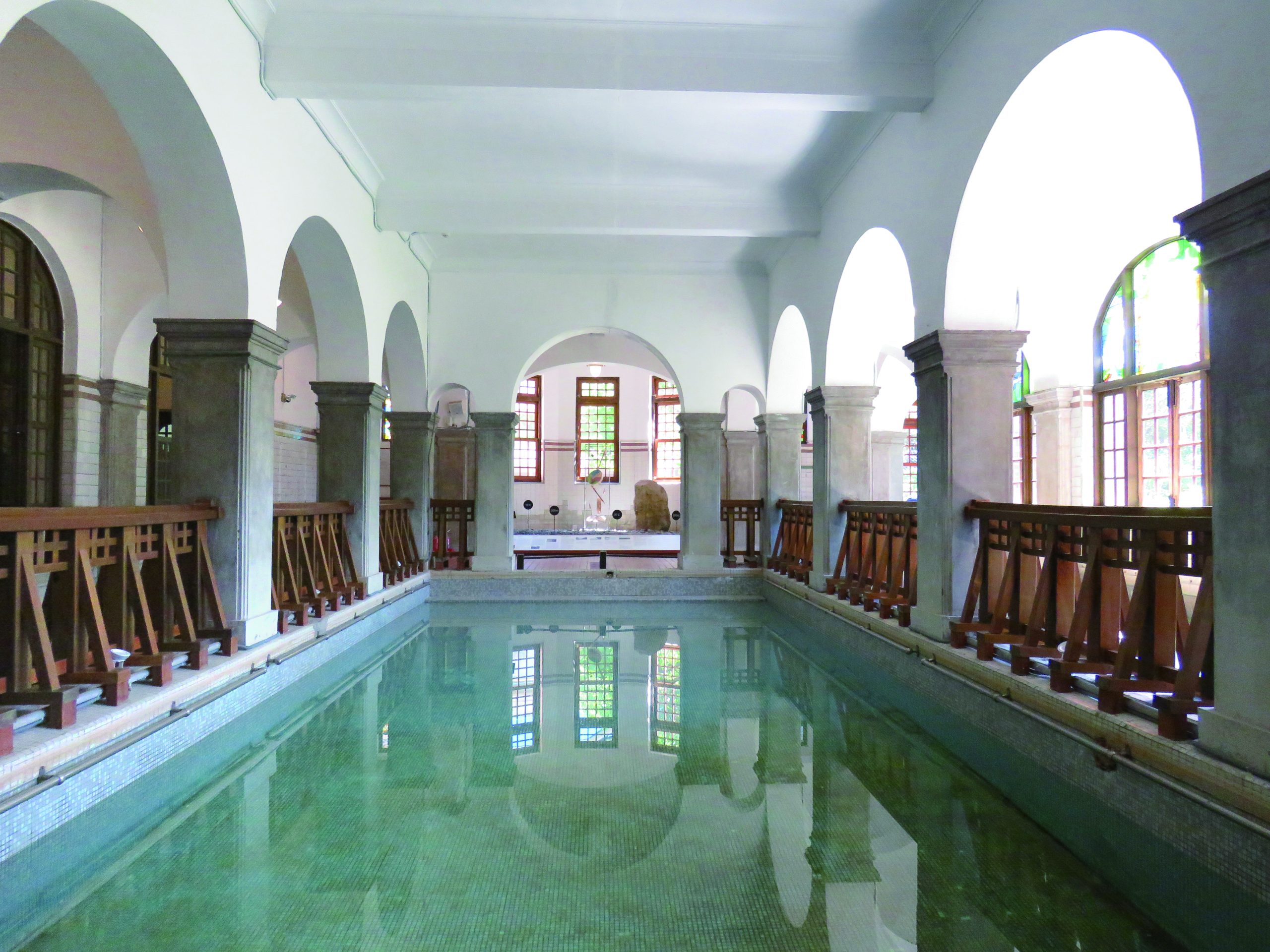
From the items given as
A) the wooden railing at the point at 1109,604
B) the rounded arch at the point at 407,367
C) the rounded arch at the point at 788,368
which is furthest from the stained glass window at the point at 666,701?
the rounded arch at the point at 407,367

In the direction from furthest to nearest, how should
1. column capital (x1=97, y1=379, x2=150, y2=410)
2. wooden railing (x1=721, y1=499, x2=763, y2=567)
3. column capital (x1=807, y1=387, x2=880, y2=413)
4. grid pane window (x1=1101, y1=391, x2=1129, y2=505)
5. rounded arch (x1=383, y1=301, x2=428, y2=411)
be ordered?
1. wooden railing (x1=721, y1=499, x2=763, y2=567)
2. rounded arch (x1=383, y1=301, x2=428, y2=411)
3. grid pane window (x1=1101, y1=391, x2=1129, y2=505)
4. column capital (x1=97, y1=379, x2=150, y2=410)
5. column capital (x1=807, y1=387, x2=880, y2=413)

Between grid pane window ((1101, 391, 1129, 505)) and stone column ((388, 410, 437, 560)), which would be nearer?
grid pane window ((1101, 391, 1129, 505))

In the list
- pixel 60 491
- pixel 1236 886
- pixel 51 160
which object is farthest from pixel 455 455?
pixel 1236 886

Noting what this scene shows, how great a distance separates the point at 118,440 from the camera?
9.50m

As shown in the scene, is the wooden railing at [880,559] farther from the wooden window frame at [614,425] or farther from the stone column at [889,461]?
the wooden window frame at [614,425]

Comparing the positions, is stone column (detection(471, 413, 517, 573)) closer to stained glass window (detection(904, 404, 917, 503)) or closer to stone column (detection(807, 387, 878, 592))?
stone column (detection(807, 387, 878, 592))

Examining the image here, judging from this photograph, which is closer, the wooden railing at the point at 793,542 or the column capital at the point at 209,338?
the column capital at the point at 209,338

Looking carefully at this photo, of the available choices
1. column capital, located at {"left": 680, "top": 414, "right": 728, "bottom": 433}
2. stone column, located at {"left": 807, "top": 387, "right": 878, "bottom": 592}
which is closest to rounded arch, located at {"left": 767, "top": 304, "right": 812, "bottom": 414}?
column capital, located at {"left": 680, "top": 414, "right": 728, "bottom": 433}

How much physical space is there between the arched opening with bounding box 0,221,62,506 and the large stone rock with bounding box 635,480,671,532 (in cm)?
1289

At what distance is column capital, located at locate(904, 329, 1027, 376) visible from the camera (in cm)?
566

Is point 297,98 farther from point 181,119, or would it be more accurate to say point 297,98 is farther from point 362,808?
point 362,808

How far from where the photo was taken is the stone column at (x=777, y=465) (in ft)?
38.4

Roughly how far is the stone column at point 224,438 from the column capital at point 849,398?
5402 millimetres

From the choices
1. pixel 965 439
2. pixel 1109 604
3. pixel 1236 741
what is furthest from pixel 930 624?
pixel 1236 741
